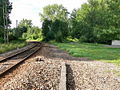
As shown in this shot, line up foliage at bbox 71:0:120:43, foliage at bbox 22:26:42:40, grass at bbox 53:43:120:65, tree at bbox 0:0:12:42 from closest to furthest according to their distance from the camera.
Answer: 1. grass at bbox 53:43:120:65
2. foliage at bbox 71:0:120:43
3. tree at bbox 0:0:12:42
4. foliage at bbox 22:26:42:40

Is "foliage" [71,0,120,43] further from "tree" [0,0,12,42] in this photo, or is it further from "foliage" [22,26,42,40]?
"foliage" [22,26,42,40]

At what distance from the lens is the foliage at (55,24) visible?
69.9 metres

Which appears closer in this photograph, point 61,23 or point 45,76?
point 45,76

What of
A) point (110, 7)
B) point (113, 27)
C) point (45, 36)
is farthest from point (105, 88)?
point (45, 36)

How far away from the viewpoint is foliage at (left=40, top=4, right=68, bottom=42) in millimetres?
69888

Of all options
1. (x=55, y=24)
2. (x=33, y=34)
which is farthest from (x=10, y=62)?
(x=33, y=34)

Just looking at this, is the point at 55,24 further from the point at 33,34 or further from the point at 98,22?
the point at 33,34

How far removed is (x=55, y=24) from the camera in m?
74.6

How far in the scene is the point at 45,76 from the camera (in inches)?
307

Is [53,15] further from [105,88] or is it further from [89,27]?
[105,88]

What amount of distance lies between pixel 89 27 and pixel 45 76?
58.5 meters

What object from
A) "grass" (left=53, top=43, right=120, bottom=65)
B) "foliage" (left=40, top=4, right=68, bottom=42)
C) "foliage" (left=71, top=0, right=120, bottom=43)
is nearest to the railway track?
"grass" (left=53, top=43, right=120, bottom=65)

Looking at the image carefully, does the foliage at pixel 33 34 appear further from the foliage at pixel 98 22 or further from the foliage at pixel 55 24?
the foliage at pixel 98 22

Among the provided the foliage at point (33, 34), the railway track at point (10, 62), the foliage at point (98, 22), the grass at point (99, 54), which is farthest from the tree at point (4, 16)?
the foliage at point (33, 34)
